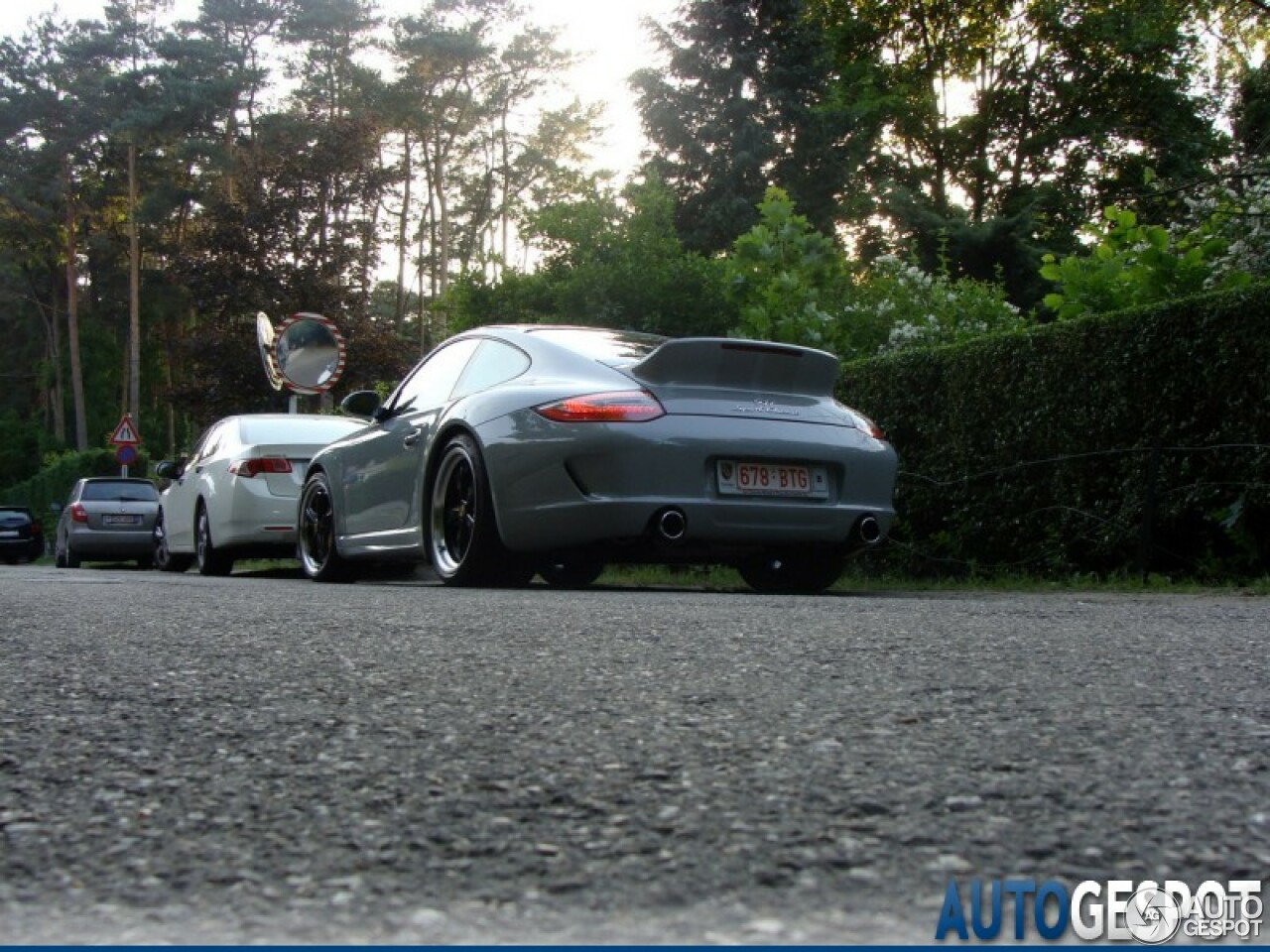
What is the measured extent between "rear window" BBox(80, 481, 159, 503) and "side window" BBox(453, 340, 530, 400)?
1803cm

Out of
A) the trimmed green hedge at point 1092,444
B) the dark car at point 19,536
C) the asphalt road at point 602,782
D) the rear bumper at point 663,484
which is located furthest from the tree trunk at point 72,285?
the asphalt road at point 602,782

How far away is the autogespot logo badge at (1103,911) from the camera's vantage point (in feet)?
5.48

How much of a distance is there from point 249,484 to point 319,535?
2.30 m

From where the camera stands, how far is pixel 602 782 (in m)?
2.32

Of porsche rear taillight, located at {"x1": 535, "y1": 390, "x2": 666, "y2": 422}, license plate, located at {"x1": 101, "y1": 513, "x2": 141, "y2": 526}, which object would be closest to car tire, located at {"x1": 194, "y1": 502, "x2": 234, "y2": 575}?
porsche rear taillight, located at {"x1": 535, "y1": 390, "x2": 666, "y2": 422}

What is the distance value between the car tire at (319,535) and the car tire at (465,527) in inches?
68.7

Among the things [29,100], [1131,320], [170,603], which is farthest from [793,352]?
[29,100]

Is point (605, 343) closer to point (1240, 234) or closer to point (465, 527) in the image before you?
point (465, 527)

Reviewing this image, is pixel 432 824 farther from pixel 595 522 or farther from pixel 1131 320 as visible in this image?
pixel 1131 320

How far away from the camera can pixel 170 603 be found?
5910mm

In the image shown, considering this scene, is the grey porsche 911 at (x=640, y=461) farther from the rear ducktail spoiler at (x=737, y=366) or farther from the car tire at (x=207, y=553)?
the car tire at (x=207, y=553)

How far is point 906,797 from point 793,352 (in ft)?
18.6

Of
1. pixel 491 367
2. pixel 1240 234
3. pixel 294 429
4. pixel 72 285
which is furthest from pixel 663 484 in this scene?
pixel 72 285

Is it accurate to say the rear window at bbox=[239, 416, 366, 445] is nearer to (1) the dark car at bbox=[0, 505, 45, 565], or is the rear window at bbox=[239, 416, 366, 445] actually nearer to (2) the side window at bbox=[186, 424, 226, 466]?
(2) the side window at bbox=[186, 424, 226, 466]
